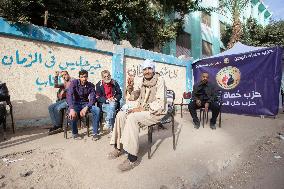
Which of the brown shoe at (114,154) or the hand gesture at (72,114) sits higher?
the hand gesture at (72,114)

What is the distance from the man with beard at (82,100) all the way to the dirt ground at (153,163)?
1.15 ft

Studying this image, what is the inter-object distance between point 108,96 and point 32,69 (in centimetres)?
218

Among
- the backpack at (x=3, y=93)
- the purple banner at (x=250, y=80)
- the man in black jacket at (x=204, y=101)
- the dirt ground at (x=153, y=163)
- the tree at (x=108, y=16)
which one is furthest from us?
the purple banner at (x=250, y=80)

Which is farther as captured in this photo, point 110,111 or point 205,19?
point 205,19

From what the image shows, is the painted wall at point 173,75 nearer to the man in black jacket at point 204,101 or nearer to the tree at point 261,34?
the man in black jacket at point 204,101

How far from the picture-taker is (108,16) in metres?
10.5

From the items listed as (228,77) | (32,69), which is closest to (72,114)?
(32,69)

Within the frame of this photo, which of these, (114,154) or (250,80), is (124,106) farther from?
(250,80)

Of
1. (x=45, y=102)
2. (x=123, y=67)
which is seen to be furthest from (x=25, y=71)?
(x=123, y=67)

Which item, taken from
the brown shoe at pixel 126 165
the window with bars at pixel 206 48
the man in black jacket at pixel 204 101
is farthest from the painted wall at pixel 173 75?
the window with bars at pixel 206 48

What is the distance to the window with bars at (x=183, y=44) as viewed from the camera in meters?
18.6

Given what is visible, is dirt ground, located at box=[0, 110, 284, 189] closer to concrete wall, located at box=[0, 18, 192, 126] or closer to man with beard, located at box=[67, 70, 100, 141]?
man with beard, located at box=[67, 70, 100, 141]

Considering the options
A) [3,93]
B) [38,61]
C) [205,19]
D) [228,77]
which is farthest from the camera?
[205,19]

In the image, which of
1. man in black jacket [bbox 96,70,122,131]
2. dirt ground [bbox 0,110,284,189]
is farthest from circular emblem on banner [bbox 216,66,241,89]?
man in black jacket [bbox 96,70,122,131]
